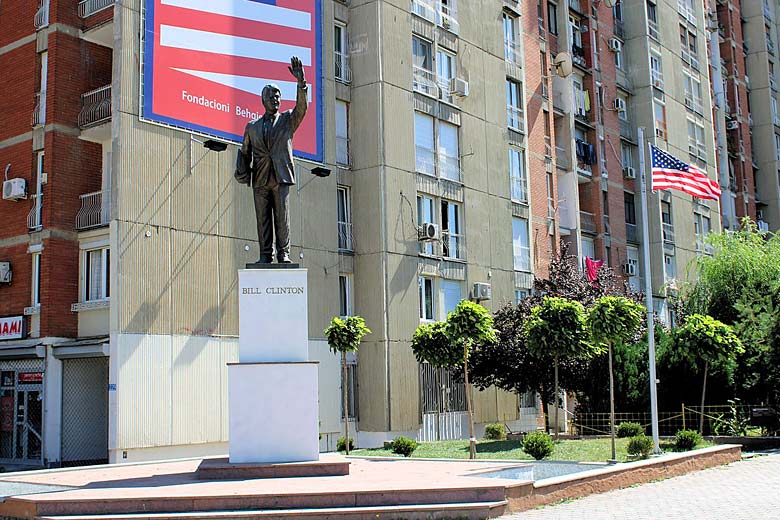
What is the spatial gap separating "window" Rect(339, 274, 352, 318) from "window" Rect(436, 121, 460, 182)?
594 centimetres

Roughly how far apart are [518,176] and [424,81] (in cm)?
735

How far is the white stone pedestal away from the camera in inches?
562

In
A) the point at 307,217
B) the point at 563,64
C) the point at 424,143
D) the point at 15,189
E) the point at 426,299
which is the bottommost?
the point at 426,299

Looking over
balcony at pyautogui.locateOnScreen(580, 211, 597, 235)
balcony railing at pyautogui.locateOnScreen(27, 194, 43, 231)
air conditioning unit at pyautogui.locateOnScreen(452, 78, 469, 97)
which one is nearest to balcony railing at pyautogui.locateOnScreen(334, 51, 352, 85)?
air conditioning unit at pyautogui.locateOnScreen(452, 78, 469, 97)

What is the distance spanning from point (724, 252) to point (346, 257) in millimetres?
15929

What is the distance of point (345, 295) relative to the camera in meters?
30.9

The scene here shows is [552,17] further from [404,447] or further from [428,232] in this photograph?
[404,447]

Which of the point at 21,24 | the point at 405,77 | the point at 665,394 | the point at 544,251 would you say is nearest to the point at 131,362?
the point at 21,24

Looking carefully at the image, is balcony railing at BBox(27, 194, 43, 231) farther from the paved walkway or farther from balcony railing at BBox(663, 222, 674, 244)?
balcony railing at BBox(663, 222, 674, 244)

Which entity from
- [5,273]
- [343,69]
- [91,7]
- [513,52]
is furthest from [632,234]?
[5,273]

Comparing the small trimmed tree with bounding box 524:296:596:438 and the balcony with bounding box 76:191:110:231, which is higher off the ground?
the balcony with bounding box 76:191:110:231

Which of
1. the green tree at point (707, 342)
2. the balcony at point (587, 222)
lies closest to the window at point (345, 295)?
the green tree at point (707, 342)

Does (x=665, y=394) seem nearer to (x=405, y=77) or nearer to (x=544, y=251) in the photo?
(x=544, y=251)

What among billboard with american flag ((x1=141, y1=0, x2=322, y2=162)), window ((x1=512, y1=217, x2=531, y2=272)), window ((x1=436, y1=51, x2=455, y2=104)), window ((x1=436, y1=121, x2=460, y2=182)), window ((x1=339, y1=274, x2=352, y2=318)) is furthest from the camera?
window ((x1=512, y1=217, x2=531, y2=272))
